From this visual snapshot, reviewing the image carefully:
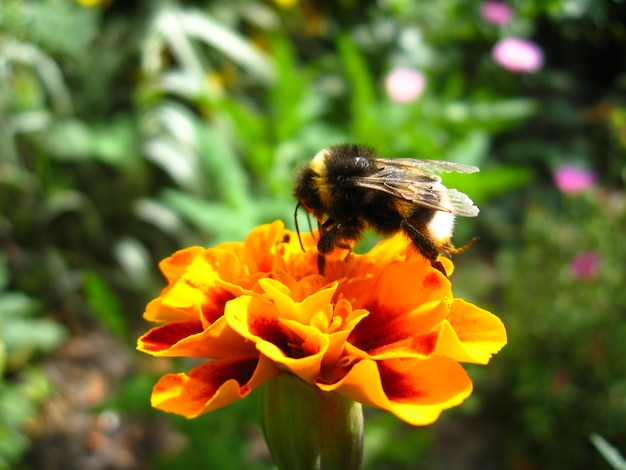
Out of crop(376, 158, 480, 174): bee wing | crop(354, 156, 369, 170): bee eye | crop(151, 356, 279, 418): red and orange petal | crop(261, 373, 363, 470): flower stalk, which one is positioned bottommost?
crop(261, 373, 363, 470): flower stalk

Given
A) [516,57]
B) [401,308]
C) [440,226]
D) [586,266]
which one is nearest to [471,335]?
[401,308]

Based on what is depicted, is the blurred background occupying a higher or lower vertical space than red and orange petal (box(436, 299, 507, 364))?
lower

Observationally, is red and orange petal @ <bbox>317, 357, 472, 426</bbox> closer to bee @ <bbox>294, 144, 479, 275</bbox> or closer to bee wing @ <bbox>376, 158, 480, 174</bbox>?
bee @ <bbox>294, 144, 479, 275</bbox>

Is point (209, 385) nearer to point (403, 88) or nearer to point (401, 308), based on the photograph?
point (401, 308)

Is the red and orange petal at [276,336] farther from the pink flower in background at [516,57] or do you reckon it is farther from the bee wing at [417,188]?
the pink flower in background at [516,57]

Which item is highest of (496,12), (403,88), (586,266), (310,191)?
(310,191)

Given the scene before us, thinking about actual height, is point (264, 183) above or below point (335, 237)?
below

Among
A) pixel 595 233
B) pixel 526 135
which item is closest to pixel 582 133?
pixel 526 135

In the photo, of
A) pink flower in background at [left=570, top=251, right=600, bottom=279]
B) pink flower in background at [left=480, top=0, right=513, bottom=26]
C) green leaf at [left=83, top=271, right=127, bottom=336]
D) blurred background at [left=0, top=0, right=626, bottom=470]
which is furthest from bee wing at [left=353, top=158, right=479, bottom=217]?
pink flower in background at [left=480, top=0, right=513, bottom=26]
